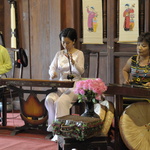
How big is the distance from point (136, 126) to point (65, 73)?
1.26 m

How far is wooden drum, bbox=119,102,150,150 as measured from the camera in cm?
320

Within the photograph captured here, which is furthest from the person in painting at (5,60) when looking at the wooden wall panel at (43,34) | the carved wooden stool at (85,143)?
the carved wooden stool at (85,143)

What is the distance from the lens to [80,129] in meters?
2.90

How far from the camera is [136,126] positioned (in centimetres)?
326

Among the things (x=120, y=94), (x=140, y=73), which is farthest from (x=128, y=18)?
(x=120, y=94)

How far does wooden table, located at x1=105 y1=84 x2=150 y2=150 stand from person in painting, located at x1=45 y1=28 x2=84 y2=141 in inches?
27.0

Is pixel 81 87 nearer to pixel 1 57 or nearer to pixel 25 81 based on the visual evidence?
pixel 25 81

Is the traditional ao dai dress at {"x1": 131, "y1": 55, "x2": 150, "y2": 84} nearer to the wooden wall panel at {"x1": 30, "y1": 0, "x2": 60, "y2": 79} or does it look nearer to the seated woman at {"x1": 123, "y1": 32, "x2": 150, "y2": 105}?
the seated woman at {"x1": 123, "y1": 32, "x2": 150, "y2": 105}

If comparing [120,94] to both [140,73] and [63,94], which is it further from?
[63,94]

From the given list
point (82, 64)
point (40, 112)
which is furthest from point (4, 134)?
point (82, 64)

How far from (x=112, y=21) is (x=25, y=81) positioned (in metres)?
1.72

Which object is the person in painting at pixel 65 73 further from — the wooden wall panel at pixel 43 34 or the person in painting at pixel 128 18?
the wooden wall panel at pixel 43 34

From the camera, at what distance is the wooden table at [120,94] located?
10.5 ft

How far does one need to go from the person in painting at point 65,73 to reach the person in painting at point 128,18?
92cm
